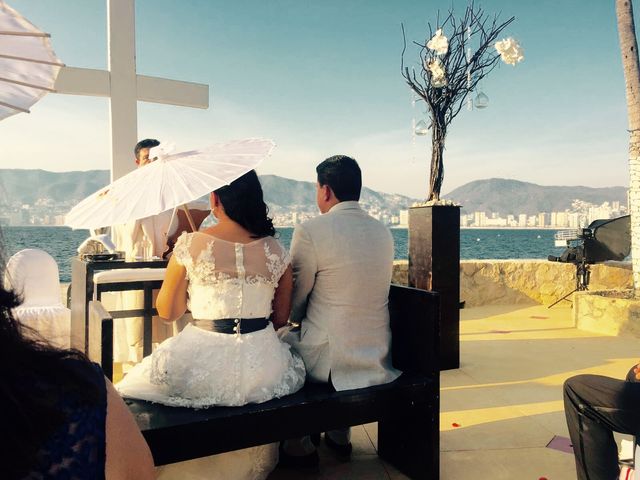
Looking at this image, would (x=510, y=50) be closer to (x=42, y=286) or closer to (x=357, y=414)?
(x=357, y=414)

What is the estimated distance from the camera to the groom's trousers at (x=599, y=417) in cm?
166

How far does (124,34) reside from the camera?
405 cm

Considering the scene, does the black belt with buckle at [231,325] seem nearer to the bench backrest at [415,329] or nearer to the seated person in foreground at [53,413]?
the bench backrest at [415,329]

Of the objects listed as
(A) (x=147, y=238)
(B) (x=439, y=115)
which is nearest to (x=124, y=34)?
(A) (x=147, y=238)

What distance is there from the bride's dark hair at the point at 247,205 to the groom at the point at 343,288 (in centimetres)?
19

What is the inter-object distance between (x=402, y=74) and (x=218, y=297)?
2.95m

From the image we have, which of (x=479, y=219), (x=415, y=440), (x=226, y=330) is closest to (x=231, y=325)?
(x=226, y=330)

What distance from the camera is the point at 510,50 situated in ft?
13.0

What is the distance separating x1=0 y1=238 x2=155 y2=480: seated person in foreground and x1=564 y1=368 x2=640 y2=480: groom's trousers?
1673mm

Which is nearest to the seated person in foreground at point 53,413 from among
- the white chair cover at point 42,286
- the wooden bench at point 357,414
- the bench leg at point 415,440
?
the wooden bench at point 357,414

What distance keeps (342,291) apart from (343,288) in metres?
0.01

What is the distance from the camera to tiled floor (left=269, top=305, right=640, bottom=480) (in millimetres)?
2279

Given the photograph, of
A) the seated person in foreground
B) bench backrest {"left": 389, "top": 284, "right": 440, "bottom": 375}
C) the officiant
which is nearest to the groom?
bench backrest {"left": 389, "top": 284, "right": 440, "bottom": 375}

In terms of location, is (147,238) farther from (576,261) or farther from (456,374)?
(576,261)
